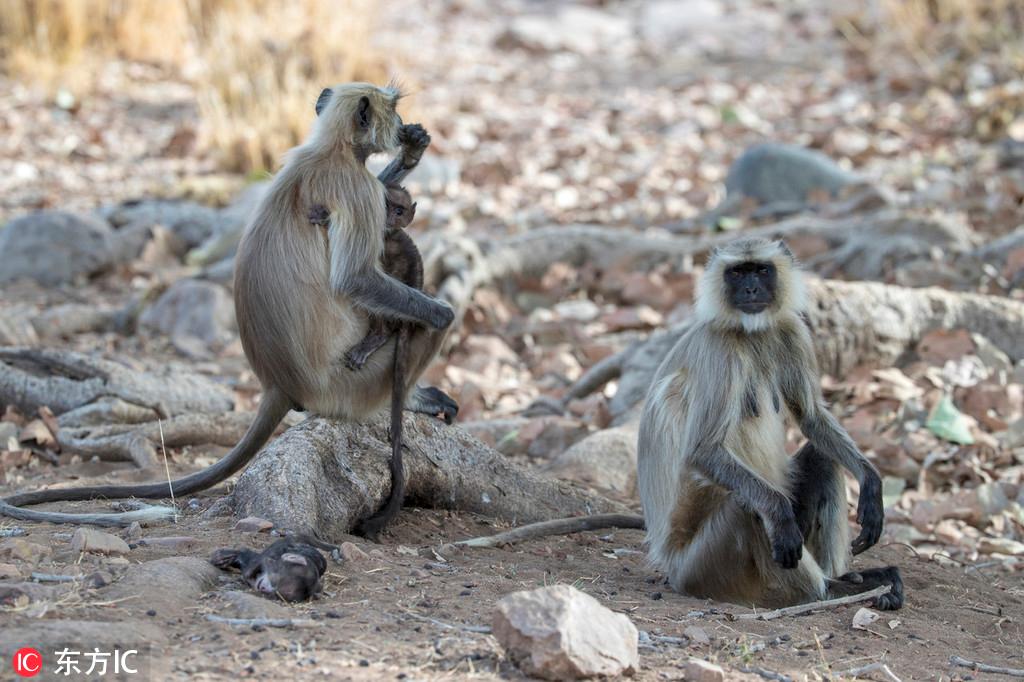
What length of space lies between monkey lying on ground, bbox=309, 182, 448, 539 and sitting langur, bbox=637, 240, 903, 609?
0.82m

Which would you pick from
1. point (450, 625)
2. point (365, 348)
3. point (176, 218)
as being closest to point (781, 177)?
point (176, 218)

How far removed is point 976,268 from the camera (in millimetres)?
7605

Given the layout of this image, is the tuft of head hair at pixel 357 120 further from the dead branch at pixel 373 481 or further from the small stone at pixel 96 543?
the small stone at pixel 96 543

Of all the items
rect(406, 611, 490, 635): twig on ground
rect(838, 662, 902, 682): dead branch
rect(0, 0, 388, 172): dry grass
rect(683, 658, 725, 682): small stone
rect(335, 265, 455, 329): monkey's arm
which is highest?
rect(0, 0, 388, 172): dry grass

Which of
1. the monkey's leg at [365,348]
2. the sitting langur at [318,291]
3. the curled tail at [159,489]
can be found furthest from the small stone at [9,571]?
the monkey's leg at [365,348]

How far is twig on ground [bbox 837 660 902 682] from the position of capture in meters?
3.10

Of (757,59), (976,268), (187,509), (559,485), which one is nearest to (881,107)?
(757,59)

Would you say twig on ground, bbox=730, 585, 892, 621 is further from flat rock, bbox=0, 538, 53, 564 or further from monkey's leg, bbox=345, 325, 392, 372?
flat rock, bbox=0, 538, 53, 564

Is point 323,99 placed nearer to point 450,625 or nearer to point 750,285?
point 750,285

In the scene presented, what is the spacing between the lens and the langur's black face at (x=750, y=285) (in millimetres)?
3891

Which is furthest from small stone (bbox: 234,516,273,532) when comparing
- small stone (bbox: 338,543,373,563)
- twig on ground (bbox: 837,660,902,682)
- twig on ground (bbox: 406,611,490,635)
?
twig on ground (bbox: 837,660,902,682)

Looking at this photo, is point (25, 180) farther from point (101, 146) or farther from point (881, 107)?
point (881, 107)

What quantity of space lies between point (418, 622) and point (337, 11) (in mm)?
9935

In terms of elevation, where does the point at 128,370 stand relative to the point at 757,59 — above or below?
below
